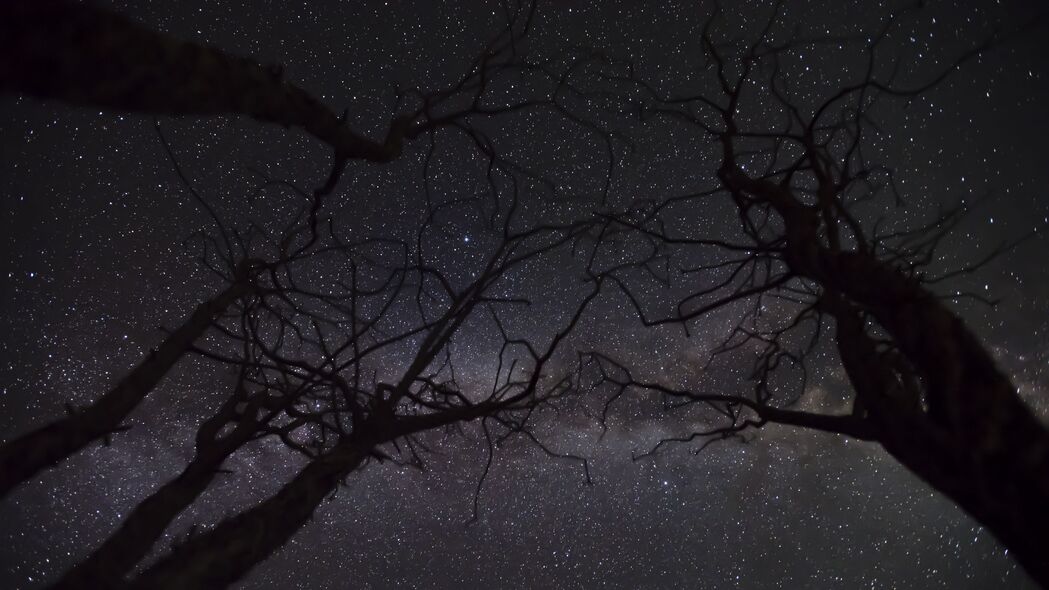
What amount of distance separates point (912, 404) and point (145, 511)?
88.7 inches

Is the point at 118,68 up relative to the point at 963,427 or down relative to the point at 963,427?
down

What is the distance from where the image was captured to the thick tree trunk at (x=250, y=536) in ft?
5.37

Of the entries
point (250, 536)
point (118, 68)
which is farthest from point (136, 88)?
point (250, 536)

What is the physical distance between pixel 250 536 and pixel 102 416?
0.92m

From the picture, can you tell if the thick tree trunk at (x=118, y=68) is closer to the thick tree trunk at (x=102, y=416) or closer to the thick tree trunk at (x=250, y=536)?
the thick tree trunk at (x=250, y=536)

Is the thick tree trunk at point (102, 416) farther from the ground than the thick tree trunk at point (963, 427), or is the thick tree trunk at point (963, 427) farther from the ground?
the thick tree trunk at point (963, 427)

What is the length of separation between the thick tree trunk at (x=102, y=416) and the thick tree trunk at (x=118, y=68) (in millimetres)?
1433

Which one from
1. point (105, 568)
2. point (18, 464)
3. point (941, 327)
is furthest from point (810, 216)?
point (18, 464)

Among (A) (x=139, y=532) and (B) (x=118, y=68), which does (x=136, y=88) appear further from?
(A) (x=139, y=532)

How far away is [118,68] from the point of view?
94 cm

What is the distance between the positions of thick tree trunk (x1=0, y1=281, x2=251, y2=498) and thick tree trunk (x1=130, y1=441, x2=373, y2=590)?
0.66 m

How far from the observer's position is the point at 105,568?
1929mm

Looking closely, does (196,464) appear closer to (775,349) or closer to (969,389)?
(775,349)

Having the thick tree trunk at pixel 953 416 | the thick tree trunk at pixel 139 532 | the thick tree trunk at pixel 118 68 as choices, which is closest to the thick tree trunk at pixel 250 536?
the thick tree trunk at pixel 139 532
